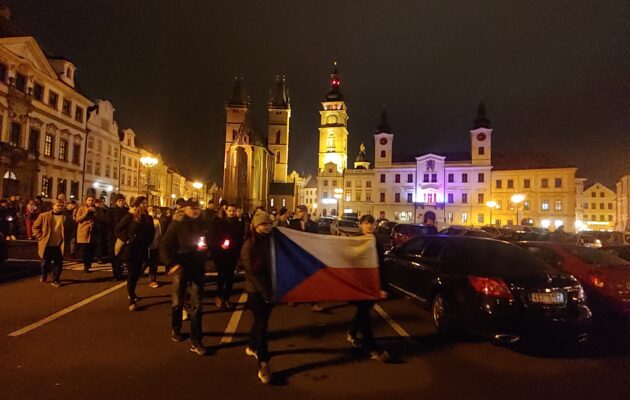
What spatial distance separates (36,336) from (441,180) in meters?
72.9

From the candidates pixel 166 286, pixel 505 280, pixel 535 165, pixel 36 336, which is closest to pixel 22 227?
pixel 166 286

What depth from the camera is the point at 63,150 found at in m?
37.8

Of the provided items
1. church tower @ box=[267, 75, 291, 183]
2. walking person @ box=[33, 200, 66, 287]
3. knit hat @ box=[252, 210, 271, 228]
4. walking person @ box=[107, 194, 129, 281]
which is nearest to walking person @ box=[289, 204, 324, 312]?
knit hat @ box=[252, 210, 271, 228]

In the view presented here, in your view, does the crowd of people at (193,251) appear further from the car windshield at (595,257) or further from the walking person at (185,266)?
the car windshield at (595,257)

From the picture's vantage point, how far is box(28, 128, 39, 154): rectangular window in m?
32.9

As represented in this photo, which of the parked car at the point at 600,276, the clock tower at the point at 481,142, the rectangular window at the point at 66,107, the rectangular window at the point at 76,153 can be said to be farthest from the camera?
the clock tower at the point at 481,142

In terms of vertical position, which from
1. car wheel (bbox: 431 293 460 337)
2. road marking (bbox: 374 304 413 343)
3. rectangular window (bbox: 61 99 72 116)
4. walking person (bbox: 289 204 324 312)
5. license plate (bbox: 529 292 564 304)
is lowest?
road marking (bbox: 374 304 413 343)

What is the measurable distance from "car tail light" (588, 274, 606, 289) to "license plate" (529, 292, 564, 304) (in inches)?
95.2

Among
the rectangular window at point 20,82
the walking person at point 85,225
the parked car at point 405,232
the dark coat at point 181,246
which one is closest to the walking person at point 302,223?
the dark coat at point 181,246

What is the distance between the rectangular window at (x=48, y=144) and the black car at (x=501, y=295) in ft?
128

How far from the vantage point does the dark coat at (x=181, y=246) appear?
5699 mm

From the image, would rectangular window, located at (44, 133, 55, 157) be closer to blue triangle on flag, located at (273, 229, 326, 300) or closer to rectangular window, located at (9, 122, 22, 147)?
rectangular window, located at (9, 122, 22, 147)

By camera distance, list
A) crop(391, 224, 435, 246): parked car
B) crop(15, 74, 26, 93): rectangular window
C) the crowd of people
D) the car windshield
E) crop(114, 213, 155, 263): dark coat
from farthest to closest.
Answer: crop(15, 74, 26, 93): rectangular window < crop(391, 224, 435, 246): parked car < crop(114, 213, 155, 263): dark coat < the car windshield < the crowd of people

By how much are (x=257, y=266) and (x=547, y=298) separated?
172 inches
